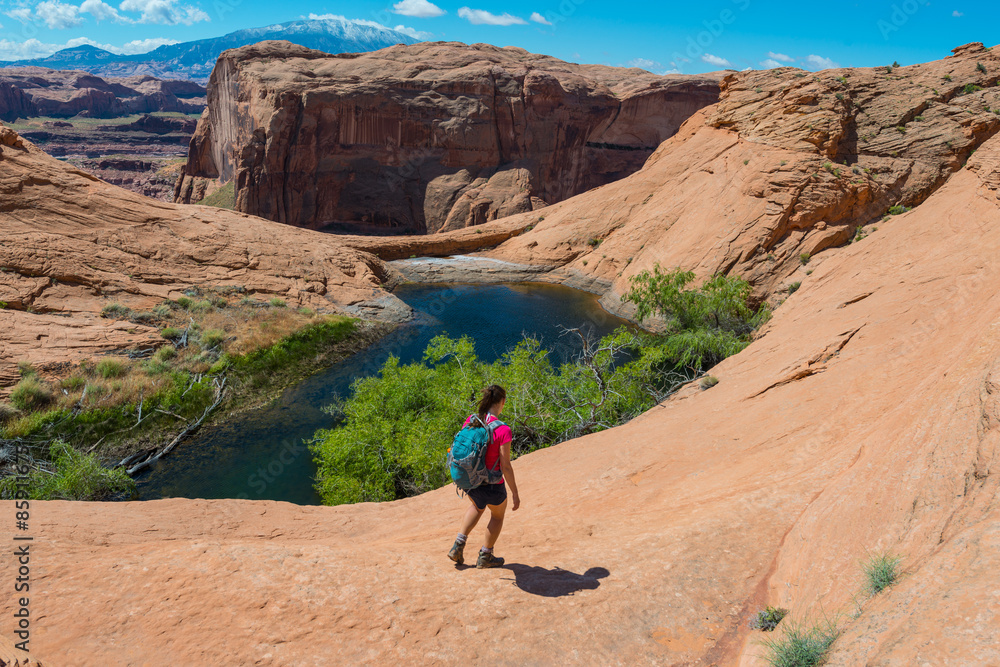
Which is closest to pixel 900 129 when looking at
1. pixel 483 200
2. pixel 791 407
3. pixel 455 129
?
pixel 791 407

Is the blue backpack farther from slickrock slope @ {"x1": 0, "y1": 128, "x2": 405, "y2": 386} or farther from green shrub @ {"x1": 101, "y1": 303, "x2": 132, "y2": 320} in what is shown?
green shrub @ {"x1": 101, "y1": 303, "x2": 132, "y2": 320}

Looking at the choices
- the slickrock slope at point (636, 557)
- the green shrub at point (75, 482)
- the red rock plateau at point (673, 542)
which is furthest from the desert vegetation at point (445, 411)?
the green shrub at point (75, 482)

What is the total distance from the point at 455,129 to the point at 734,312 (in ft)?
99.1

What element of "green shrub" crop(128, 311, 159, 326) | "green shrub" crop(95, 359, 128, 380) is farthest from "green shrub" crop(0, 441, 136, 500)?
"green shrub" crop(128, 311, 159, 326)

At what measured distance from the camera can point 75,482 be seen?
34.7ft

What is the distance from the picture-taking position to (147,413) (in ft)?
46.8

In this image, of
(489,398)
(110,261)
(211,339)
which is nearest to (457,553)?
(489,398)

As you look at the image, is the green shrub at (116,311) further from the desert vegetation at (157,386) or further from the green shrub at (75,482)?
the green shrub at (75,482)

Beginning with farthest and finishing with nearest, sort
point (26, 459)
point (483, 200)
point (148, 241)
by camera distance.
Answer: point (483, 200) → point (148, 241) → point (26, 459)

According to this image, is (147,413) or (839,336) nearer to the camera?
(839,336)

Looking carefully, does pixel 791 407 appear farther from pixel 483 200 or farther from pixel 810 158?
pixel 483 200

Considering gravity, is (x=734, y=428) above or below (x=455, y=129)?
below

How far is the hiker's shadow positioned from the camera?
4.48 m

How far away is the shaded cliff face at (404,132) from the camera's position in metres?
40.7
